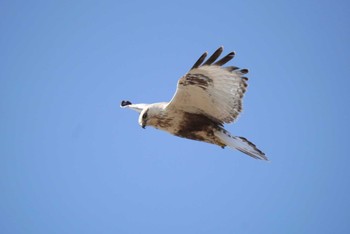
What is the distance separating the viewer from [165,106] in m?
6.52

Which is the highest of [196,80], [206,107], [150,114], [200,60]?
[200,60]

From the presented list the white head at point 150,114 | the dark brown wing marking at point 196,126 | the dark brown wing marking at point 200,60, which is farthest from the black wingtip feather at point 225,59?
the white head at point 150,114

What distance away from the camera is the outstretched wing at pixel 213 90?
20.2 ft

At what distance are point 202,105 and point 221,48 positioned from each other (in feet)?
2.80

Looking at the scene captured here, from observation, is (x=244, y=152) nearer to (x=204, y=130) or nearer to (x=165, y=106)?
(x=204, y=130)

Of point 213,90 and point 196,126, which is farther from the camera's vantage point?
point 196,126

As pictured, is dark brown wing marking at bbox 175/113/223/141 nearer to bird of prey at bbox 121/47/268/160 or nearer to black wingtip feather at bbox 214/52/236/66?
bird of prey at bbox 121/47/268/160

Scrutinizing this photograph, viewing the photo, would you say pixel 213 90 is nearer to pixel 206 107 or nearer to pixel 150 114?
pixel 206 107

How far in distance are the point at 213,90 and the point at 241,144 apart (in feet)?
2.65

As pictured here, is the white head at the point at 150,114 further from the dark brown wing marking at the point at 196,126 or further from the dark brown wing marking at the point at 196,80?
the dark brown wing marking at the point at 196,80

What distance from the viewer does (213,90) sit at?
641 centimetres

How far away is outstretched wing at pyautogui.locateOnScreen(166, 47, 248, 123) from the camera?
243 inches

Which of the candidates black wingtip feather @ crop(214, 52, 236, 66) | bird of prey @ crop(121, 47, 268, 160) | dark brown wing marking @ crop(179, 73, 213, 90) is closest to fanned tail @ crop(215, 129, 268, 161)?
bird of prey @ crop(121, 47, 268, 160)

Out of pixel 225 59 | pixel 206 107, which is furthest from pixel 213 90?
pixel 225 59
